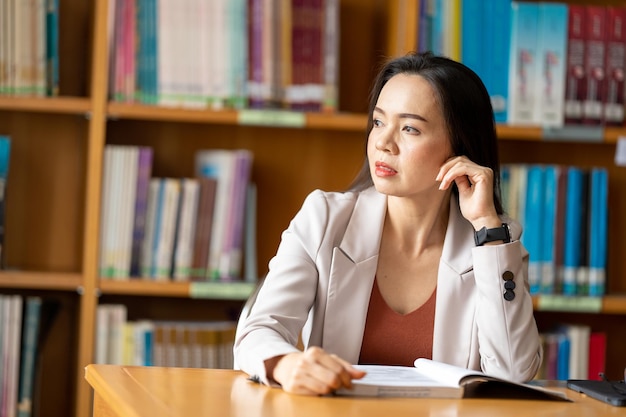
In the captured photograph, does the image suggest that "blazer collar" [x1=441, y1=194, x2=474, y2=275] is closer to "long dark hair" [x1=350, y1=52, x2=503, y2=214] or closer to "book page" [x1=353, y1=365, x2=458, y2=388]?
"long dark hair" [x1=350, y1=52, x2=503, y2=214]

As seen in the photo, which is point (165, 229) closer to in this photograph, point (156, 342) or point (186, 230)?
point (186, 230)

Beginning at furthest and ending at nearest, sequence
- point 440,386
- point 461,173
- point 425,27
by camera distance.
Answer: point 425,27 < point 461,173 < point 440,386

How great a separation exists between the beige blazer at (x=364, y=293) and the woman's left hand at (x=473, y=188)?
0.07 meters

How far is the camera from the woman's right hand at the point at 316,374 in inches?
52.3

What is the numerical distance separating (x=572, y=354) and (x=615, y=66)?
864mm

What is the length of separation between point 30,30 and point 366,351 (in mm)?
1425

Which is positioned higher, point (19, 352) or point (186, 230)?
point (186, 230)

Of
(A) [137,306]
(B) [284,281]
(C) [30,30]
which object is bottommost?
(A) [137,306]

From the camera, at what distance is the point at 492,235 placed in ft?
5.87

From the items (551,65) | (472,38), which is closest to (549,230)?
(551,65)

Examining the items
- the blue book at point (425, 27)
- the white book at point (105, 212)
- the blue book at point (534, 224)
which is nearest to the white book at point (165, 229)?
the white book at point (105, 212)

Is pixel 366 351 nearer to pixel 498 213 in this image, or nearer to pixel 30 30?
pixel 498 213

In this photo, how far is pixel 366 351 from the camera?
5.96 feet

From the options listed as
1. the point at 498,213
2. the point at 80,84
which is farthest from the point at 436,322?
the point at 80,84
